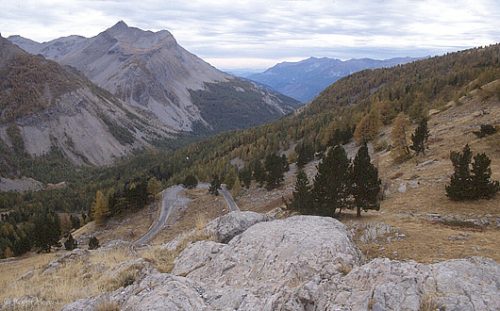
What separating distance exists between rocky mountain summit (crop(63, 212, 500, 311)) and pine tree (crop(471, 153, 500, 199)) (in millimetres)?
Answer: 21085

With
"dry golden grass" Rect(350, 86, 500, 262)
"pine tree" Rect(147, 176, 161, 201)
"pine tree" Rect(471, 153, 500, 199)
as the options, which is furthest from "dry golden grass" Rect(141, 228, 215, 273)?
"pine tree" Rect(147, 176, 161, 201)

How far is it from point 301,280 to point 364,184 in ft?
58.4

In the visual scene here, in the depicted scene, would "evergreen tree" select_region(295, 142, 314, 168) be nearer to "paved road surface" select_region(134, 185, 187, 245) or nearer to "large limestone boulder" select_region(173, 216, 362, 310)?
"paved road surface" select_region(134, 185, 187, 245)

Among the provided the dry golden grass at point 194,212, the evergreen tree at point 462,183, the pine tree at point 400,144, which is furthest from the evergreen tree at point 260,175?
the evergreen tree at point 462,183

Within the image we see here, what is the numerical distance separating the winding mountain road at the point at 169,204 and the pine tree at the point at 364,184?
43.2 m

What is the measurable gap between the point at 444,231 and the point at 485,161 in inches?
523

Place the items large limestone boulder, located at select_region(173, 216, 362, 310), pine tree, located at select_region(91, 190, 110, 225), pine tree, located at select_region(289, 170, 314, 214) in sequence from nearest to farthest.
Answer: large limestone boulder, located at select_region(173, 216, 362, 310) → pine tree, located at select_region(289, 170, 314, 214) → pine tree, located at select_region(91, 190, 110, 225)

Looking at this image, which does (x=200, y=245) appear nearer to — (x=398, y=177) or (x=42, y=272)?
(x=42, y=272)

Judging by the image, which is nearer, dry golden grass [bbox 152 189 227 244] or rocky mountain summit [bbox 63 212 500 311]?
rocky mountain summit [bbox 63 212 500 311]

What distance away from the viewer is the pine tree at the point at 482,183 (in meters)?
32.7

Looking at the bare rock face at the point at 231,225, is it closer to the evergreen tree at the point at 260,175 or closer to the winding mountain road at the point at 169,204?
the winding mountain road at the point at 169,204

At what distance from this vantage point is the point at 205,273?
1599 centimetres

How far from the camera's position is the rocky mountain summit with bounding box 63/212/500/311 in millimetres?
11336

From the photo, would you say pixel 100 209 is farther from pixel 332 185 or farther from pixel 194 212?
pixel 332 185
